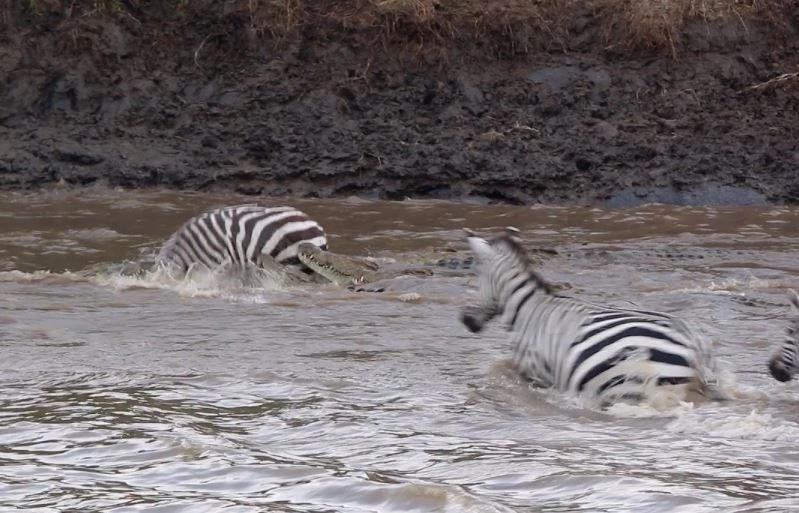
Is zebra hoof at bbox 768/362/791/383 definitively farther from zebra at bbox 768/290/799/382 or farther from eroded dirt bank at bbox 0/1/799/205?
eroded dirt bank at bbox 0/1/799/205

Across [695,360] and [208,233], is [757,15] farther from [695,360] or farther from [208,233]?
[695,360]

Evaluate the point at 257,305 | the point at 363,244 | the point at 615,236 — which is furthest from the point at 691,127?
the point at 257,305

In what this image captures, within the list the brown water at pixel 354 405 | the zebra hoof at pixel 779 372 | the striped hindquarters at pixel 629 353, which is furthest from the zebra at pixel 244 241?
the zebra hoof at pixel 779 372

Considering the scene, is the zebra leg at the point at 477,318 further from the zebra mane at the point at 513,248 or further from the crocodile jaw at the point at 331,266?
the crocodile jaw at the point at 331,266

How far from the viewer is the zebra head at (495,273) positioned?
25.7 feet

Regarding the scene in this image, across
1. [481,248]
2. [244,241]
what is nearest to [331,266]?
[244,241]

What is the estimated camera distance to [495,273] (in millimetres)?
7898

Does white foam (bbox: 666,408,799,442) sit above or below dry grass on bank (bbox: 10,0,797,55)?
below

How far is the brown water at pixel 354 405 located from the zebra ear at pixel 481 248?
0.61 m

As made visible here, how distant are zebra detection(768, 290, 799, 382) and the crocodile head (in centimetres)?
443

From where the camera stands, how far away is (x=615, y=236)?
13742 millimetres

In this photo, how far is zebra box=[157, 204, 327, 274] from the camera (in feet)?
37.8

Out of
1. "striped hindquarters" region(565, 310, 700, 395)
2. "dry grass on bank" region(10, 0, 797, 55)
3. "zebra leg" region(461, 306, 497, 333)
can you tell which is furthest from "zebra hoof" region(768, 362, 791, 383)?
"dry grass on bank" region(10, 0, 797, 55)

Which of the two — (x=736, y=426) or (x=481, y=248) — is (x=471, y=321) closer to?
(x=481, y=248)
